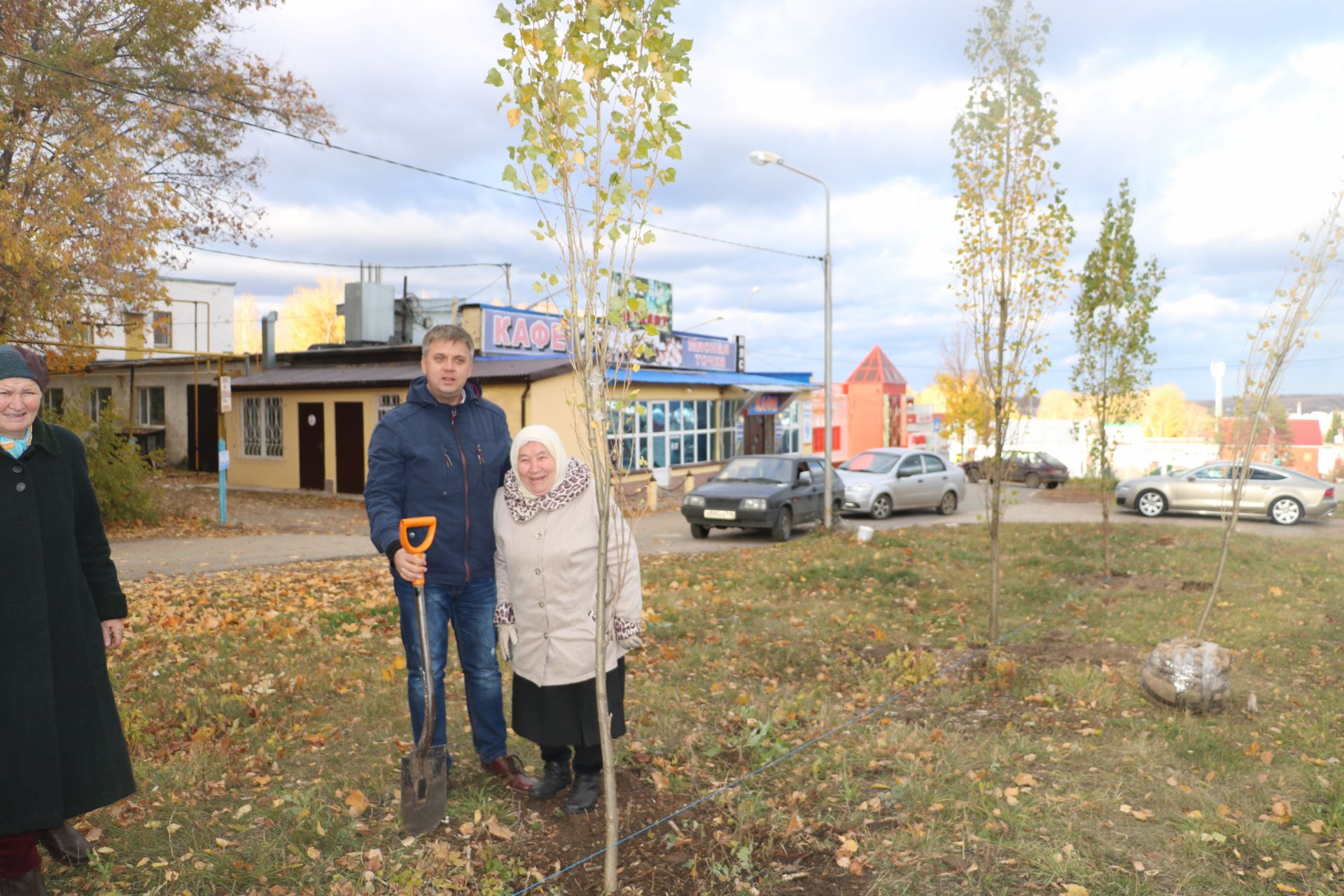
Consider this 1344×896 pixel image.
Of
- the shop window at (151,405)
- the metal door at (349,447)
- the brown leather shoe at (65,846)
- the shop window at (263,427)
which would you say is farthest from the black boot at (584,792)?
the shop window at (151,405)

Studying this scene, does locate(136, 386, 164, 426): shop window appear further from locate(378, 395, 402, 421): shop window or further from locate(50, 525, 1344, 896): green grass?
locate(50, 525, 1344, 896): green grass

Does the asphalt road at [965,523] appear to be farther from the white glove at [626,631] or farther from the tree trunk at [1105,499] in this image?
the white glove at [626,631]

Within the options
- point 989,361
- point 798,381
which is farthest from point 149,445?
point 989,361

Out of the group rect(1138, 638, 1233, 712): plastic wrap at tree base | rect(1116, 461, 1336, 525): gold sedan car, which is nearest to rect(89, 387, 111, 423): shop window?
rect(1116, 461, 1336, 525): gold sedan car

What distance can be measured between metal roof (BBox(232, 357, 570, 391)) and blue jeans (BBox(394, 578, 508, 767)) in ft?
43.1

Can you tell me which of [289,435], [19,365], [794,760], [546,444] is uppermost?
[19,365]

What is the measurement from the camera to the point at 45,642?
310 cm

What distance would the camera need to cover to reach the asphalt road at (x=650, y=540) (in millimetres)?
11516

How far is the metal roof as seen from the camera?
18.2 m

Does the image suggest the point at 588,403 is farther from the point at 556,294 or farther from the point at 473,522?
the point at 473,522

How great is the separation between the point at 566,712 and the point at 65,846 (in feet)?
6.67

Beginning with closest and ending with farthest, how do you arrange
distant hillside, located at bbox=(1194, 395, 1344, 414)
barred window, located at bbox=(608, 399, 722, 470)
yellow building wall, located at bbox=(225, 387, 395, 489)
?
yellow building wall, located at bbox=(225, 387, 395, 489), barred window, located at bbox=(608, 399, 722, 470), distant hillside, located at bbox=(1194, 395, 1344, 414)

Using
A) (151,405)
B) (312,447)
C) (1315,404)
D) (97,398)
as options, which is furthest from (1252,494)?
(1315,404)

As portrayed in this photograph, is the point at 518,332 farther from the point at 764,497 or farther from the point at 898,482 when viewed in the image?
the point at 898,482
